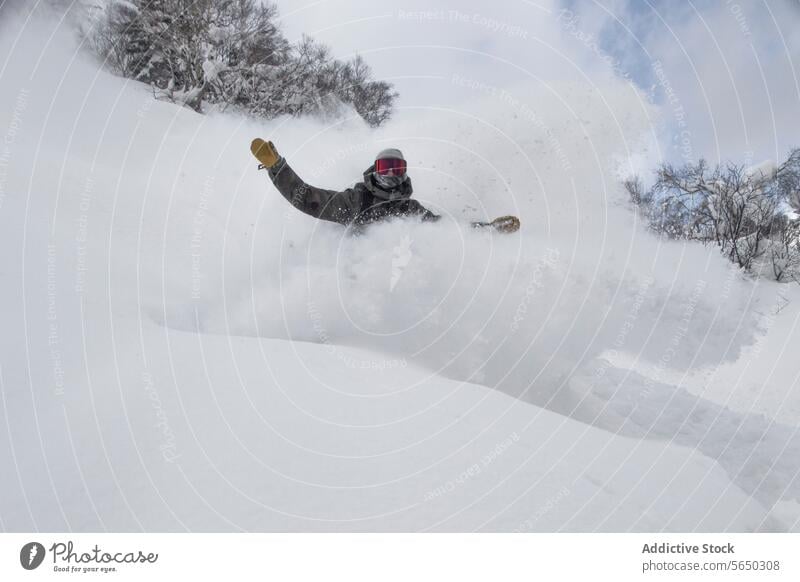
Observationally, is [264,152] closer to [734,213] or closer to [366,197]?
[366,197]

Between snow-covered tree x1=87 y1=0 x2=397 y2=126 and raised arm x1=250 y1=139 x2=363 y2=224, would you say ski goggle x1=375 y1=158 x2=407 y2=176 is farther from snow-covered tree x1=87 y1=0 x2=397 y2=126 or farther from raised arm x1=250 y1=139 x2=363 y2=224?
snow-covered tree x1=87 y1=0 x2=397 y2=126

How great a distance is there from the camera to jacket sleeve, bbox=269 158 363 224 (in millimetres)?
3564

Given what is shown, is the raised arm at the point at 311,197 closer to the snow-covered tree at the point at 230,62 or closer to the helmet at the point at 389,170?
the helmet at the point at 389,170

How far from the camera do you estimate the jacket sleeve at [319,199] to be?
356 cm

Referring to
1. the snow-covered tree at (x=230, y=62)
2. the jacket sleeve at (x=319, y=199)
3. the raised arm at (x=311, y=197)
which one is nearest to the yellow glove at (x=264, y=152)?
the raised arm at (x=311, y=197)

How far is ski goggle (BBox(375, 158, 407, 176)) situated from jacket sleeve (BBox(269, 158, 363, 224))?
0.89 ft

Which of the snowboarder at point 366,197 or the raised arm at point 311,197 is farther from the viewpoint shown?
the snowboarder at point 366,197

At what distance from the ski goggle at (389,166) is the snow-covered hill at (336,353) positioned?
460 millimetres

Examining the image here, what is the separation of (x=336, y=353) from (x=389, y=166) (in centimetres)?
170

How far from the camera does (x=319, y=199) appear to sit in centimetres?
369

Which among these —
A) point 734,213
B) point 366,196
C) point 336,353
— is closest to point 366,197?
point 366,196

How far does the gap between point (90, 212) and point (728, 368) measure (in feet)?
14.8

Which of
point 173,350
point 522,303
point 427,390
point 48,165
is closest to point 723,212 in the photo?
point 522,303

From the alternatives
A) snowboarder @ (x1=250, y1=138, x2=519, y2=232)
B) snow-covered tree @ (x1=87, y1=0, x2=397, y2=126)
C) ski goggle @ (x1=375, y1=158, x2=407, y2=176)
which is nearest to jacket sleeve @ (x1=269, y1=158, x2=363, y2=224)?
snowboarder @ (x1=250, y1=138, x2=519, y2=232)
